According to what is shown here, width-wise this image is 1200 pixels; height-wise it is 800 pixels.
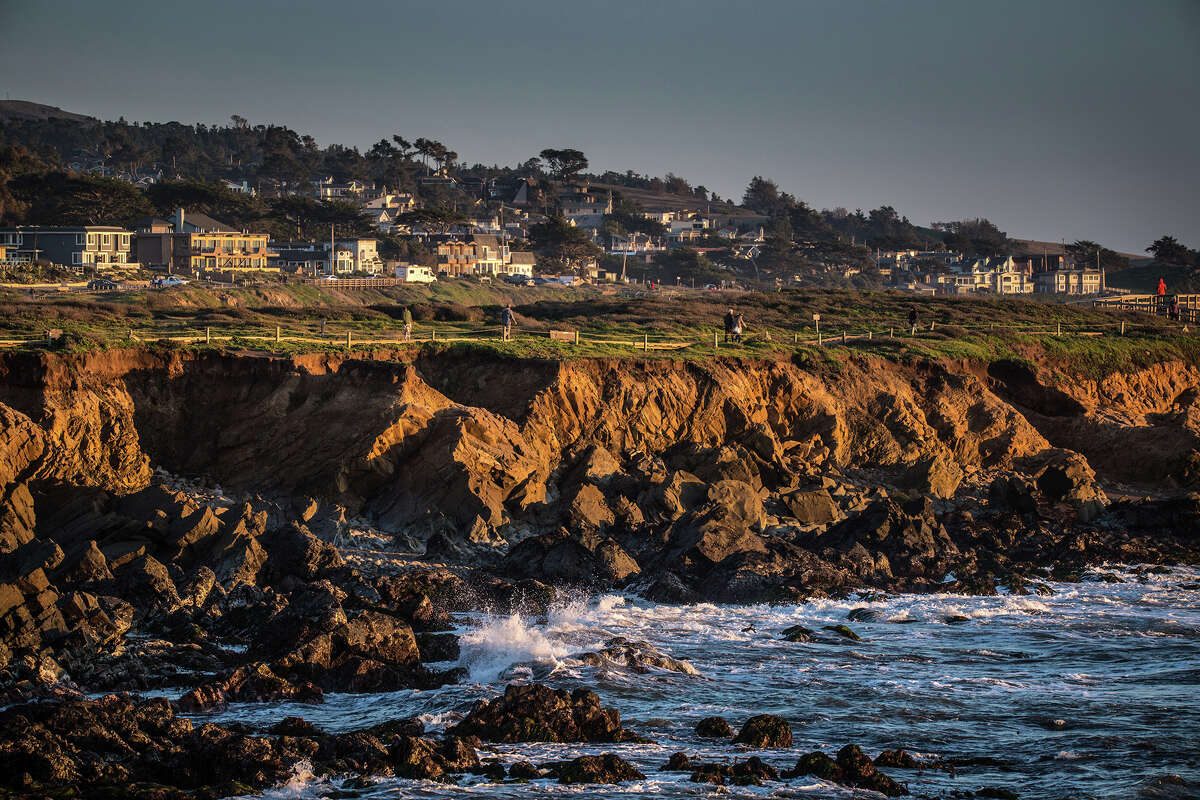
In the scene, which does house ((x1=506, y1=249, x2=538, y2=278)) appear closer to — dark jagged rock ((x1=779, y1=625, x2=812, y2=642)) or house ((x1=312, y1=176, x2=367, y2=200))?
house ((x1=312, y1=176, x2=367, y2=200))

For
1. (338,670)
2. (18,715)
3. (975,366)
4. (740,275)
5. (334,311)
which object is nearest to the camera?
(18,715)

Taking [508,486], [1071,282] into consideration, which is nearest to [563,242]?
[1071,282]

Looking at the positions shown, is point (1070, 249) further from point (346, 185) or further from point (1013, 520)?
point (1013, 520)

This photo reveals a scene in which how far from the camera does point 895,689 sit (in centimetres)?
2230

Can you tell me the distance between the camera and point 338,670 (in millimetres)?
21688

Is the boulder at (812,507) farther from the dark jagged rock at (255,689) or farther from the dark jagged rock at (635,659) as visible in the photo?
the dark jagged rock at (255,689)

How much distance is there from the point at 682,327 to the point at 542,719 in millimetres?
30971

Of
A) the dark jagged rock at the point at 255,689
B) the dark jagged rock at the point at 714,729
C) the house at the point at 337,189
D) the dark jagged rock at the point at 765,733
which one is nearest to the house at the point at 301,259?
the house at the point at 337,189

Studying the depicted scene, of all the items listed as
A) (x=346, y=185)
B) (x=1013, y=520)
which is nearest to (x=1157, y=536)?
(x=1013, y=520)

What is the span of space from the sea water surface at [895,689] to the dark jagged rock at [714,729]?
0.64ft

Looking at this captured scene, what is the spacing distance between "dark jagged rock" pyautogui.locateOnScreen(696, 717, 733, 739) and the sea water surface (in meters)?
0.19

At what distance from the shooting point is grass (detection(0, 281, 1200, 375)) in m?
39.6

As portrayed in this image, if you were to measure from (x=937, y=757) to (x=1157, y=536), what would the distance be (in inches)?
710

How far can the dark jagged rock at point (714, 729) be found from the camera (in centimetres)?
1964
